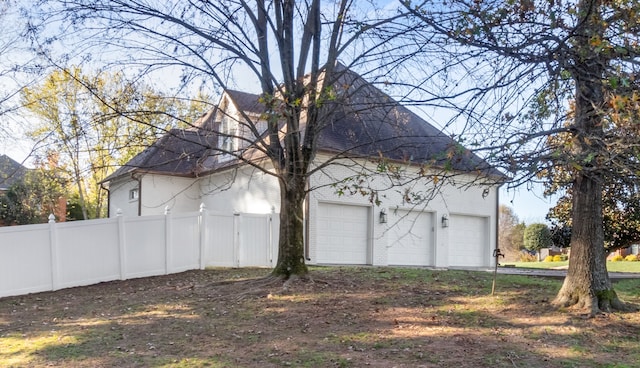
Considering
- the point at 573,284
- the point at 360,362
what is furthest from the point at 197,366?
the point at 573,284

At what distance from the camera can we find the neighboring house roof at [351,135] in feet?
30.0

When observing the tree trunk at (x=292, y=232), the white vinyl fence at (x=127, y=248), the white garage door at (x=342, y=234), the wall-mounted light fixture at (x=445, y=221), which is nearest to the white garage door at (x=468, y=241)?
the wall-mounted light fixture at (x=445, y=221)

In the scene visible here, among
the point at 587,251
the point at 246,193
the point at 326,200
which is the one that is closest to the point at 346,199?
the point at 326,200

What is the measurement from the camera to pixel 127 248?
12492 mm

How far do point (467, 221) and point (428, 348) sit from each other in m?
13.5

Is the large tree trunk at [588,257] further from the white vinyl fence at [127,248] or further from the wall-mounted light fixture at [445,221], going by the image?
the wall-mounted light fixture at [445,221]

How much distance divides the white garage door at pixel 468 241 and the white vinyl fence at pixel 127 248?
713cm

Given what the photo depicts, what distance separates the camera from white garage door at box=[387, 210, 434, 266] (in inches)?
677

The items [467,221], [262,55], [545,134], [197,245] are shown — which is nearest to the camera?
[545,134]

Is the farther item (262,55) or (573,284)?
(262,55)

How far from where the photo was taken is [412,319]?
297 inches

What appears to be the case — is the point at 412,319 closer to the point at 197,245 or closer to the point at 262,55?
the point at 262,55

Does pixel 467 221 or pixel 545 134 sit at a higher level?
pixel 545 134

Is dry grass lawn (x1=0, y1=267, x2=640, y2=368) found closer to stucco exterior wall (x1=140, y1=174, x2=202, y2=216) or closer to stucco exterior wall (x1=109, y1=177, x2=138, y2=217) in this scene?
stucco exterior wall (x1=140, y1=174, x2=202, y2=216)
